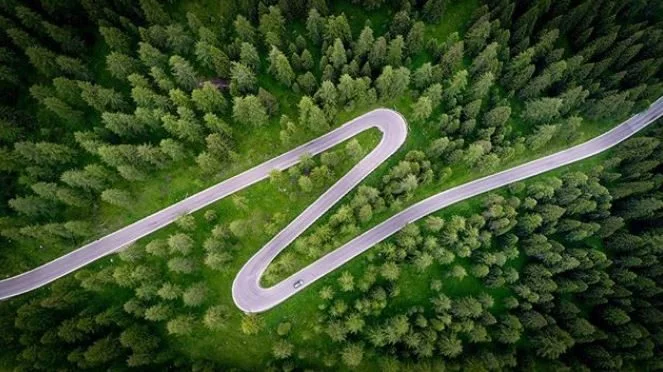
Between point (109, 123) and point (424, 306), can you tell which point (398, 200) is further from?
point (109, 123)

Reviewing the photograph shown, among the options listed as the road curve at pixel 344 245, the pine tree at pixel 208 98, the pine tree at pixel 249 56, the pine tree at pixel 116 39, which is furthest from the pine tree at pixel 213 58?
the road curve at pixel 344 245

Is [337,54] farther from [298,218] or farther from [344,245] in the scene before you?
[344,245]

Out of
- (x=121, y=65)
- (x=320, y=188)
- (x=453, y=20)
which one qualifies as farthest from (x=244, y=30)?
(x=453, y=20)

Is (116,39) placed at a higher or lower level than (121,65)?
higher

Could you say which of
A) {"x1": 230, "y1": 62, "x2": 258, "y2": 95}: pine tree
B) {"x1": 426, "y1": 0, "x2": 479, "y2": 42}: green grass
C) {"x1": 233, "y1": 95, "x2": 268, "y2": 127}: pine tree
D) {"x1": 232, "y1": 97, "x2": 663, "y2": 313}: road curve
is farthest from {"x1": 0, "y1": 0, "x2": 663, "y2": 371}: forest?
{"x1": 426, "y1": 0, "x2": 479, "y2": 42}: green grass

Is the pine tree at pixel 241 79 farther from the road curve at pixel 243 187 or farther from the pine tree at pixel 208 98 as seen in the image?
the road curve at pixel 243 187

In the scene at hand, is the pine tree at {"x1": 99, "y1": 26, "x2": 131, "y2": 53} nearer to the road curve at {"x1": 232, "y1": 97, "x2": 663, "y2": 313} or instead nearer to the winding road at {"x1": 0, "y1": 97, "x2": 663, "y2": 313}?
the winding road at {"x1": 0, "y1": 97, "x2": 663, "y2": 313}
